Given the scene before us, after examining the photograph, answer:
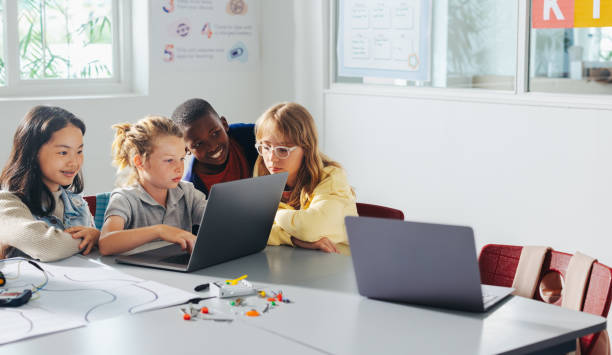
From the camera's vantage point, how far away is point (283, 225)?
231 cm

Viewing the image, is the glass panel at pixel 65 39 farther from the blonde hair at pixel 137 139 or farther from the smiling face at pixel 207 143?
the blonde hair at pixel 137 139

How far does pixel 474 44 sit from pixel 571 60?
538 millimetres

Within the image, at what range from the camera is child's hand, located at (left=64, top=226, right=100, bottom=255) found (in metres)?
2.15

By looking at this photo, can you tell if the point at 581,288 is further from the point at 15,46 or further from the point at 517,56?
the point at 15,46

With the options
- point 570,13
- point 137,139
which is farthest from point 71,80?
point 570,13

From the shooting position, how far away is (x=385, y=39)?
13.4 ft

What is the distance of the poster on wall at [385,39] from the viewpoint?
154 inches

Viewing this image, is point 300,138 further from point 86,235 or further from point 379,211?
point 86,235

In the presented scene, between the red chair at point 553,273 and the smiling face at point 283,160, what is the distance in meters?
0.72

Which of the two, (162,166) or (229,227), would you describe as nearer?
(229,227)

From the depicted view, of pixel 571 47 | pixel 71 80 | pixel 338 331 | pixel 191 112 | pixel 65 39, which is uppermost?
pixel 65 39

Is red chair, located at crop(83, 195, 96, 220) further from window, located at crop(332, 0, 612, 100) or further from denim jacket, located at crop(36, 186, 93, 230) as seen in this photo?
window, located at crop(332, 0, 612, 100)

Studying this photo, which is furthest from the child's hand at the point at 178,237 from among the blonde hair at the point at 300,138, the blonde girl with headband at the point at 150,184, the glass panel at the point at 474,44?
the glass panel at the point at 474,44

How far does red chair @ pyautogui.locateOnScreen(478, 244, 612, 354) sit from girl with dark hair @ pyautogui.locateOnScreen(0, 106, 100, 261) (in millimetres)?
1113
